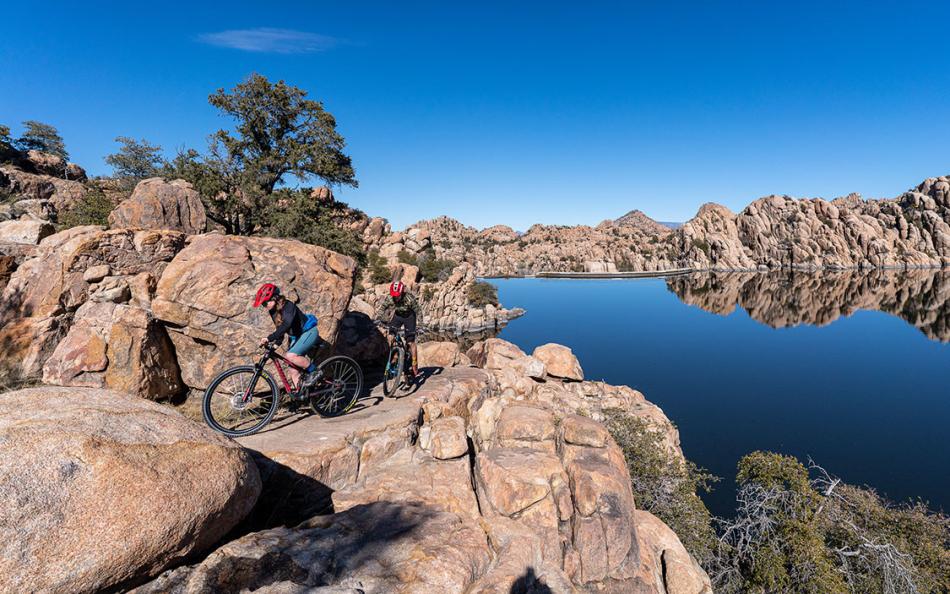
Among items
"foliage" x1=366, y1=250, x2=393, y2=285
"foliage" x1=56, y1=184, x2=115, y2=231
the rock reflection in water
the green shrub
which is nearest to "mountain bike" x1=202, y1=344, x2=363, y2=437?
"foliage" x1=56, y1=184, x2=115, y2=231

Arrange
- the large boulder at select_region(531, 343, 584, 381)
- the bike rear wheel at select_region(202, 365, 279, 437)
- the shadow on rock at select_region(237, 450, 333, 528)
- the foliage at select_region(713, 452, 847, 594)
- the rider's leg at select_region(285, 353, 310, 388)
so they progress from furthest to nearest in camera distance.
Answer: the large boulder at select_region(531, 343, 584, 381)
the foliage at select_region(713, 452, 847, 594)
the rider's leg at select_region(285, 353, 310, 388)
the bike rear wheel at select_region(202, 365, 279, 437)
the shadow on rock at select_region(237, 450, 333, 528)

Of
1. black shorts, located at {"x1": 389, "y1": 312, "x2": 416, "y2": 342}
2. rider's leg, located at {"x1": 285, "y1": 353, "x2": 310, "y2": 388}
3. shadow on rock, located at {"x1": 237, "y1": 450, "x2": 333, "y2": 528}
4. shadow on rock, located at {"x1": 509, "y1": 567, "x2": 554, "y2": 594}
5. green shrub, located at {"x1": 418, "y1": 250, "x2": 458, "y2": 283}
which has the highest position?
green shrub, located at {"x1": 418, "y1": 250, "x2": 458, "y2": 283}

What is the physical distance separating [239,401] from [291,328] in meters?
1.44

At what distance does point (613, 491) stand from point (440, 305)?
48.9m

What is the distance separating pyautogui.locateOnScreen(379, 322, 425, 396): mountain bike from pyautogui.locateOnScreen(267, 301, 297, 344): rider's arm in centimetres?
246

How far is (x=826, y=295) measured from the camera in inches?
3118

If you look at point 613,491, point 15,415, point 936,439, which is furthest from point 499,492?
point 936,439

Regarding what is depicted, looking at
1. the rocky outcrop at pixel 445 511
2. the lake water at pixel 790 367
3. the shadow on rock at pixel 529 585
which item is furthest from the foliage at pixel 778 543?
the shadow on rock at pixel 529 585

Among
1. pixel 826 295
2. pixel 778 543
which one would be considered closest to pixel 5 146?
pixel 778 543

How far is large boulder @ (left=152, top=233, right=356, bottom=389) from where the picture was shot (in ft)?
24.3

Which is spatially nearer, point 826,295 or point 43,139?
point 43,139

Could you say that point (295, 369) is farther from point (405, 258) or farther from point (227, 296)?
point (405, 258)

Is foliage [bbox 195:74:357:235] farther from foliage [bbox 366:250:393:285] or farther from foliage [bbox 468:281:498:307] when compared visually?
foliage [bbox 468:281:498:307]

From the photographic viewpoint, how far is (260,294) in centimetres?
631
